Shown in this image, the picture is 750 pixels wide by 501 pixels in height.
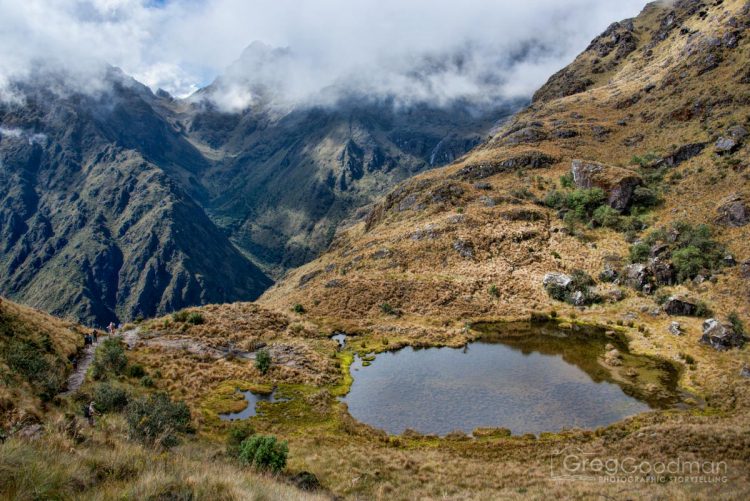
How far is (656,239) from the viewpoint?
2928 inches

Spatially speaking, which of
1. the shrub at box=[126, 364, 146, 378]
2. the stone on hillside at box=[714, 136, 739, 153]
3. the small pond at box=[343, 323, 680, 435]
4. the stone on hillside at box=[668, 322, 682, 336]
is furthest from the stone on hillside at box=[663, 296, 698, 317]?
the shrub at box=[126, 364, 146, 378]

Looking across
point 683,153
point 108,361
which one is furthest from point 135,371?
point 683,153

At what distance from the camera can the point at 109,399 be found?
3016 cm

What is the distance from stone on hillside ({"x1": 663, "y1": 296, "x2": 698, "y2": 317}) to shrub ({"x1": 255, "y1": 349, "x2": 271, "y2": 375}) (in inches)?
2050

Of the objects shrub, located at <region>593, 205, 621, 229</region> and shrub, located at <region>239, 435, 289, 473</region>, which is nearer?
shrub, located at <region>239, 435, 289, 473</region>

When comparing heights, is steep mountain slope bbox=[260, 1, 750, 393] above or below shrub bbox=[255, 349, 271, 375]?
above

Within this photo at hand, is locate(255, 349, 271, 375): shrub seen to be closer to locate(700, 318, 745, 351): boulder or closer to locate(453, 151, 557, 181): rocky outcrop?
locate(700, 318, 745, 351): boulder

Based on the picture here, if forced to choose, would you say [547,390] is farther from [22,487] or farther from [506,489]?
[22,487]

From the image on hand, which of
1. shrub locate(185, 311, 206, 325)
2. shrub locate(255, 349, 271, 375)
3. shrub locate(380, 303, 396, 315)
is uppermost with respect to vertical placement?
shrub locate(380, 303, 396, 315)

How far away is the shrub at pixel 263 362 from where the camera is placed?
4884cm

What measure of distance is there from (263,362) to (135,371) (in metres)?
12.4

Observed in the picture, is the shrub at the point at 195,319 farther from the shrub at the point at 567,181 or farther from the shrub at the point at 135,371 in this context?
the shrub at the point at 567,181

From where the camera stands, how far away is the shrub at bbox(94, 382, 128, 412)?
29828 millimetres

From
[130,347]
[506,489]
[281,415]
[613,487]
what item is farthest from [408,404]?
[130,347]
